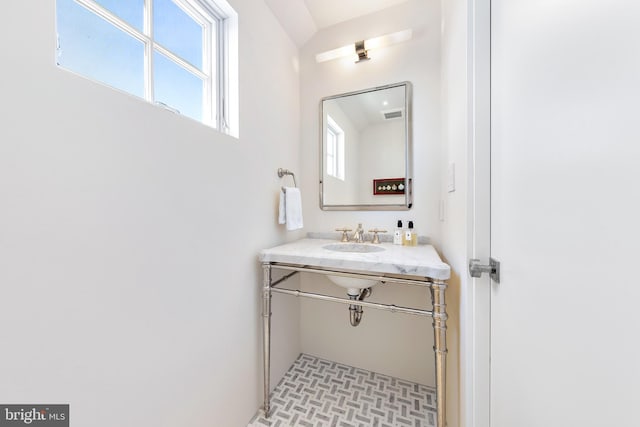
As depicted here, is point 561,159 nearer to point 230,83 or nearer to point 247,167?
point 247,167

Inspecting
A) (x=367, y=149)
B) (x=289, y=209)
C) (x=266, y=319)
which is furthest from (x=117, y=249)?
(x=367, y=149)

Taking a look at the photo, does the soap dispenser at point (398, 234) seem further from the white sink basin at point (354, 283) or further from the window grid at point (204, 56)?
the window grid at point (204, 56)

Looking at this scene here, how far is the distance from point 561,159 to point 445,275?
25.8 inches

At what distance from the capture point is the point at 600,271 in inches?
13.3

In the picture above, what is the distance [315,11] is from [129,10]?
1242 mm

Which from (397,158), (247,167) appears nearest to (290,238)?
(247,167)

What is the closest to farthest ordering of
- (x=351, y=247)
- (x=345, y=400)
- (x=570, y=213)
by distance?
(x=570, y=213), (x=345, y=400), (x=351, y=247)

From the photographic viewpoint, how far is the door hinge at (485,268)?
673 mm

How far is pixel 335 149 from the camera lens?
5.89ft

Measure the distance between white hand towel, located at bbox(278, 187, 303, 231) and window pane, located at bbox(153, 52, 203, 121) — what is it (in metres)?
0.63

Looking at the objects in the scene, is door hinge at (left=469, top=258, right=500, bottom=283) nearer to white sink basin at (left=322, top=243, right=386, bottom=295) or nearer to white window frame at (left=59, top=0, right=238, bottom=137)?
white sink basin at (left=322, top=243, right=386, bottom=295)

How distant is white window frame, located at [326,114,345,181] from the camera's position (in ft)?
5.86

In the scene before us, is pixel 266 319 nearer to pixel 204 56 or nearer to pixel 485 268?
pixel 485 268

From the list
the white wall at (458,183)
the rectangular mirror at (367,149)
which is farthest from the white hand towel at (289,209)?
the white wall at (458,183)
